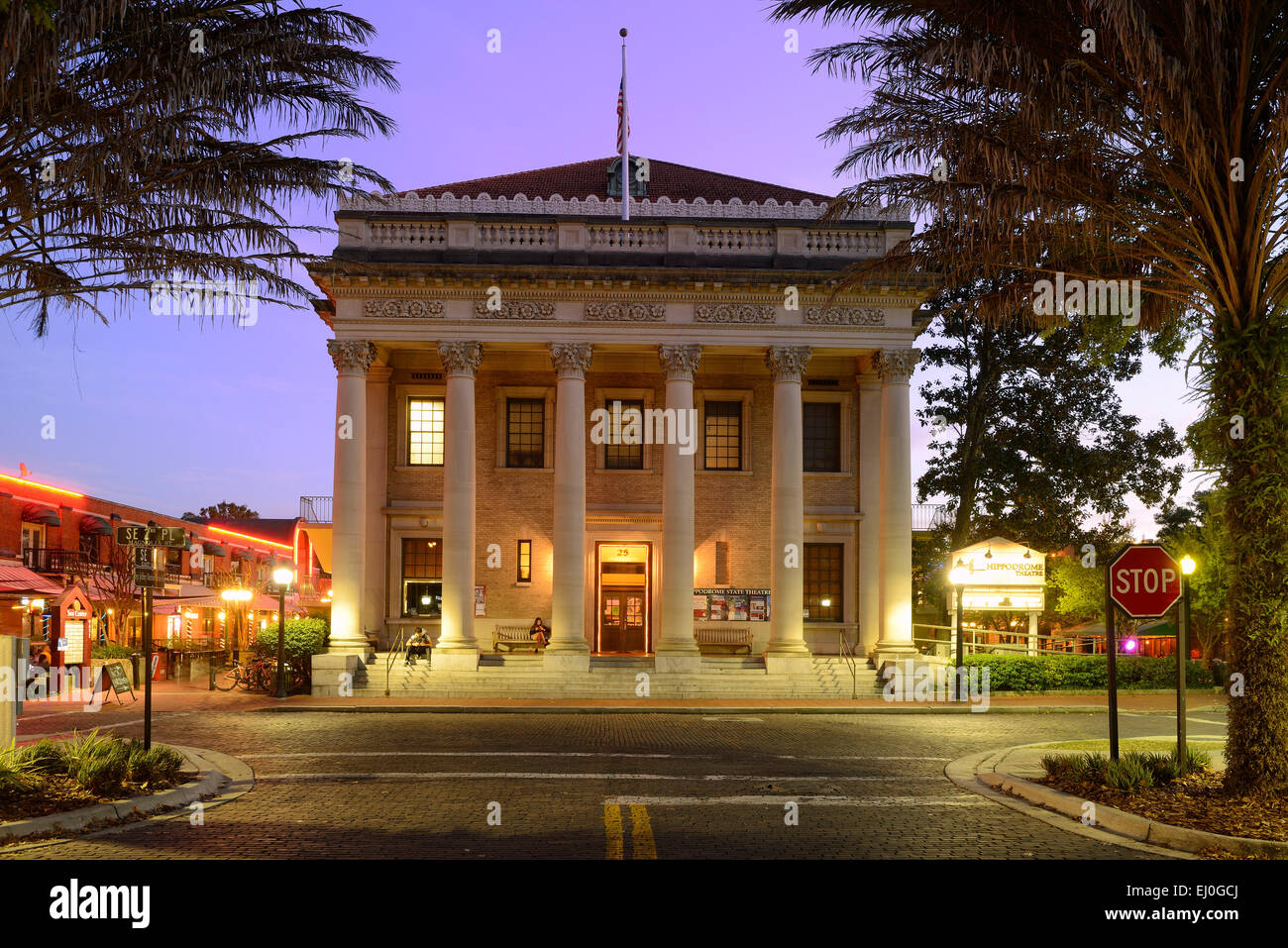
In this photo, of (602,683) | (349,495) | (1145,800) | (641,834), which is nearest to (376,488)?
(349,495)

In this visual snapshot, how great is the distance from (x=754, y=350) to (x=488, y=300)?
793 cm

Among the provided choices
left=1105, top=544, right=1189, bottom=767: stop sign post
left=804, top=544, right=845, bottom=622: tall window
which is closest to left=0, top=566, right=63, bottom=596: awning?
left=804, top=544, right=845, bottom=622: tall window

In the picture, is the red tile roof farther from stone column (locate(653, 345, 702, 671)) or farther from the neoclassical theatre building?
stone column (locate(653, 345, 702, 671))

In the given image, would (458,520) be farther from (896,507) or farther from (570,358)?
(896,507)

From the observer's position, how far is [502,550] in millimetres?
33625

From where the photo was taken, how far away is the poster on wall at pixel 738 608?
109ft

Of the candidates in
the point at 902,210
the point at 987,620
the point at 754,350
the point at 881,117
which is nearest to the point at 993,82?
the point at 881,117

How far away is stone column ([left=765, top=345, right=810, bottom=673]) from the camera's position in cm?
2956

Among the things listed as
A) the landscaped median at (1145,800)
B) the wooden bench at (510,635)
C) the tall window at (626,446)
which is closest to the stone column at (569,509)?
the wooden bench at (510,635)

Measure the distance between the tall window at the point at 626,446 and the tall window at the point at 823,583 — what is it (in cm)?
625

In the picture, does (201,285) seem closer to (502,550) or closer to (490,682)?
(490,682)

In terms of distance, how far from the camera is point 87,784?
11.7 metres

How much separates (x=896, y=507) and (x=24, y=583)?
27.1 m

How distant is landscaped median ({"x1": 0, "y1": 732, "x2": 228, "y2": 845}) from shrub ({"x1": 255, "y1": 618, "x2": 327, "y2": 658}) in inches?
602
